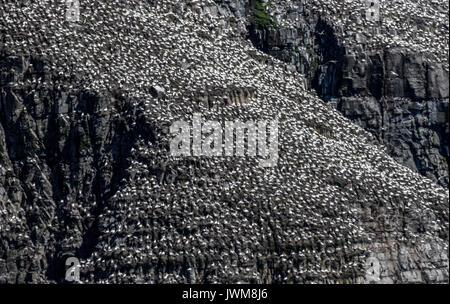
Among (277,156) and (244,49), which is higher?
(244,49)

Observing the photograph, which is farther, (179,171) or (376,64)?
(376,64)

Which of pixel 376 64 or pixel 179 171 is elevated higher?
pixel 376 64

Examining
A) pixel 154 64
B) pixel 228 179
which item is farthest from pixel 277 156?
pixel 154 64

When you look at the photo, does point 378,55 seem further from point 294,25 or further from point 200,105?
point 200,105

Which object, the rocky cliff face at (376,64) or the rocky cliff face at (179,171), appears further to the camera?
the rocky cliff face at (376,64)
